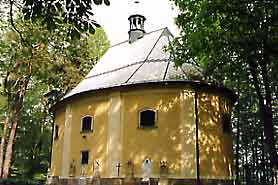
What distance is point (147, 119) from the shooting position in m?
16.3

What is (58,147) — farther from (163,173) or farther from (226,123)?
(226,123)


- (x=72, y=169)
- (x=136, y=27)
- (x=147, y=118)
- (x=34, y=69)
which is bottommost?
(x=72, y=169)

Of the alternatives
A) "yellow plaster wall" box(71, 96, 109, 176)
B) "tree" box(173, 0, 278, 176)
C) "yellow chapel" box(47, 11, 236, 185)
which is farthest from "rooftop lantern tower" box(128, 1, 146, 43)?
"tree" box(173, 0, 278, 176)

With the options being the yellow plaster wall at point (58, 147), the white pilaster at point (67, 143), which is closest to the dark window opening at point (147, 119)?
the white pilaster at point (67, 143)

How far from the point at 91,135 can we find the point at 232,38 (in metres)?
8.60

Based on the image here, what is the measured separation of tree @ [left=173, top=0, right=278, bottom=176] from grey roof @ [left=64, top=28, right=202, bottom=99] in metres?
2.59

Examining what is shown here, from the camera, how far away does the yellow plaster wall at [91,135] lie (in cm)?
1677

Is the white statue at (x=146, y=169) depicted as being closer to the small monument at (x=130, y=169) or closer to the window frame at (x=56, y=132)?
the small monument at (x=130, y=169)

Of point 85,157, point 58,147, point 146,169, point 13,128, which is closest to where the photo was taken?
point 146,169

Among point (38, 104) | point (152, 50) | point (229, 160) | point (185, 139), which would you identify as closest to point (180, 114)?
point (185, 139)

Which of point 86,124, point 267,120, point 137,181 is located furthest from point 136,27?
point 267,120

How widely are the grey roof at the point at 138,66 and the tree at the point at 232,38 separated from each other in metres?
2.59

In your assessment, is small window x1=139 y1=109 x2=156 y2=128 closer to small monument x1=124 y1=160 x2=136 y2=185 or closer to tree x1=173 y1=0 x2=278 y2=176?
small monument x1=124 y1=160 x2=136 y2=185

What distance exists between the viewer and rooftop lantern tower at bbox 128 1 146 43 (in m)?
22.7
